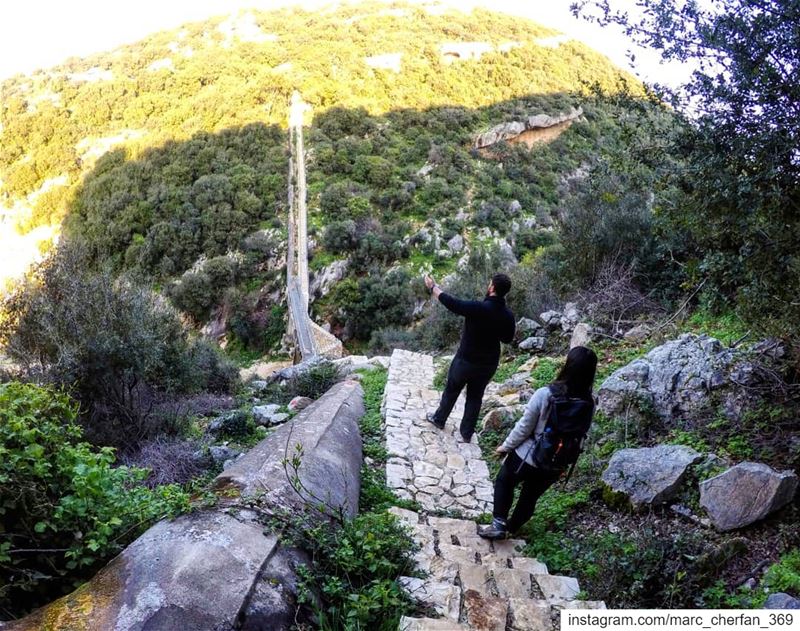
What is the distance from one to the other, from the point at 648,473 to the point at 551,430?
54.2 inches

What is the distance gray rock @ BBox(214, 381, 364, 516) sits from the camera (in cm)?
358

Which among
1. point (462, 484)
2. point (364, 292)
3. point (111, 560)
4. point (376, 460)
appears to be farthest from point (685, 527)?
point (364, 292)

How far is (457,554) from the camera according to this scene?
158 inches

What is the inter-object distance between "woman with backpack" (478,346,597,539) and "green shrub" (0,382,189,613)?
2360mm

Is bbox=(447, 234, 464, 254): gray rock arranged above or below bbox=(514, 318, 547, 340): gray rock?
below

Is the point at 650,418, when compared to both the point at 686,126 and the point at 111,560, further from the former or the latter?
the point at 111,560

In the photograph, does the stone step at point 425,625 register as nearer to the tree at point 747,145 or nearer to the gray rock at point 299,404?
the tree at point 747,145

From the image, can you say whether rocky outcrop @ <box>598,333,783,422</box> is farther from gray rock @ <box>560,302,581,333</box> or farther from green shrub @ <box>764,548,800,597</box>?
gray rock @ <box>560,302,581,333</box>

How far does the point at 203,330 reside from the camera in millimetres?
30484

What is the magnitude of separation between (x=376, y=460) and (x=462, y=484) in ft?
3.24

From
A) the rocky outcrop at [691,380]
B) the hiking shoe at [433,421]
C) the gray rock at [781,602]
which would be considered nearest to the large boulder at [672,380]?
the rocky outcrop at [691,380]

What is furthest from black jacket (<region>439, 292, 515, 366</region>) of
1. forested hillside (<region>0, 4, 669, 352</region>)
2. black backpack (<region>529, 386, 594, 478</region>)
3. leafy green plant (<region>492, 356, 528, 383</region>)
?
forested hillside (<region>0, 4, 669, 352</region>)

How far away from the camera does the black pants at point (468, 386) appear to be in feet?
20.1

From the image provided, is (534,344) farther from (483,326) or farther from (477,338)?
(483,326)
